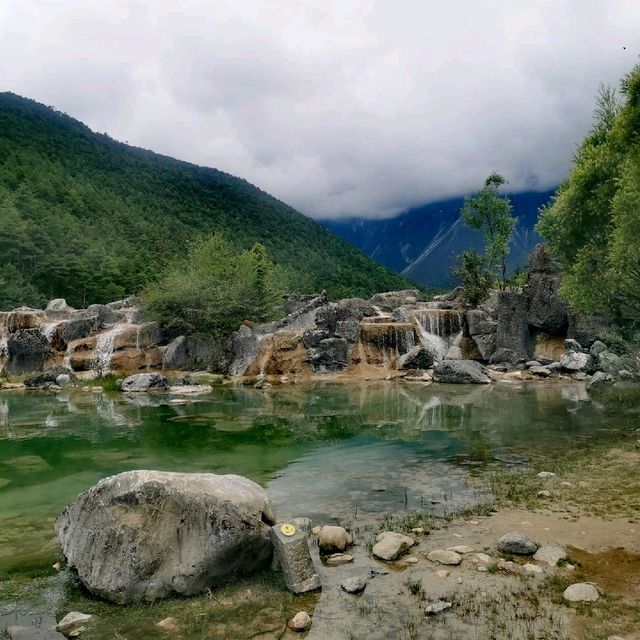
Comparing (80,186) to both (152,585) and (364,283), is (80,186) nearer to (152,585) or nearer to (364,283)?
(364,283)

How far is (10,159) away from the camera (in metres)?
113

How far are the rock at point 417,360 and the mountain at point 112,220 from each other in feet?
148

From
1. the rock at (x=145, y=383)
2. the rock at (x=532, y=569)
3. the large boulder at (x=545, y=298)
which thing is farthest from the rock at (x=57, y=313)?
the rock at (x=532, y=569)

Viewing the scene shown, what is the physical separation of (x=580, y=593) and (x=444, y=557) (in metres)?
2.08

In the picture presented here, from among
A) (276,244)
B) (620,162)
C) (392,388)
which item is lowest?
(392,388)

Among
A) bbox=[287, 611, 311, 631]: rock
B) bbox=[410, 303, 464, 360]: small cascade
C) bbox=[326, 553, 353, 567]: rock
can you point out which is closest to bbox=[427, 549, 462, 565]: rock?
bbox=[326, 553, 353, 567]: rock

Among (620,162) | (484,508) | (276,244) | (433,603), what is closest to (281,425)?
(484,508)

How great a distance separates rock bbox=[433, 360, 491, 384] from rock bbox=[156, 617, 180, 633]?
32.6 m

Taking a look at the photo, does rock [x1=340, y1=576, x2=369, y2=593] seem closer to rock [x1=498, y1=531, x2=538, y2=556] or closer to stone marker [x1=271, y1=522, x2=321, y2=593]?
stone marker [x1=271, y1=522, x2=321, y2=593]

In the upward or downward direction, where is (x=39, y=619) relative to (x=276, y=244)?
downward

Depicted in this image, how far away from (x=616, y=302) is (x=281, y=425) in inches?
613

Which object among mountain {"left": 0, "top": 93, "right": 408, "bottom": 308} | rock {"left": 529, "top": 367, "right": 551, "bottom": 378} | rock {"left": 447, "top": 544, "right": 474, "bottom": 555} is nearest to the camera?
rock {"left": 447, "top": 544, "right": 474, "bottom": 555}

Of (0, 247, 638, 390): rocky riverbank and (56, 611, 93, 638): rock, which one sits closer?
(56, 611, 93, 638): rock

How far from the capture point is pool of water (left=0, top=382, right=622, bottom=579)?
1244 centimetres
